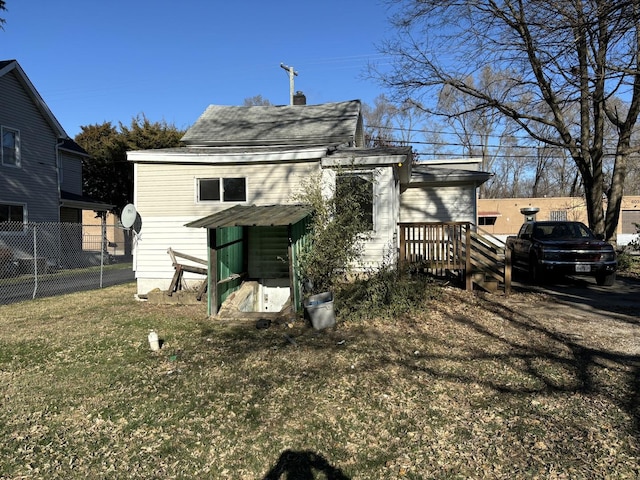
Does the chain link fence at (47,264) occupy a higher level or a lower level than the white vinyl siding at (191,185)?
lower

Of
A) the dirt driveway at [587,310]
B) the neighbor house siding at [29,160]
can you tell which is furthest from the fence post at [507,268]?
the neighbor house siding at [29,160]

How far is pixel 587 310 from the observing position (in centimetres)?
795

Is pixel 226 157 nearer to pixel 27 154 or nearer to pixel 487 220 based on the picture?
pixel 27 154

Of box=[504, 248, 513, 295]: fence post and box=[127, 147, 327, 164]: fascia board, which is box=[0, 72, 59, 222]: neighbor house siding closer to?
box=[127, 147, 327, 164]: fascia board

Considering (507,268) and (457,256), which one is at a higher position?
(457,256)

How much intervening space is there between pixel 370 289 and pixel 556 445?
4.19m

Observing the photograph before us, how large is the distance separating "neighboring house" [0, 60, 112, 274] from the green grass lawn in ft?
37.5

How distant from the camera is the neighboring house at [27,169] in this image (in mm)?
15898

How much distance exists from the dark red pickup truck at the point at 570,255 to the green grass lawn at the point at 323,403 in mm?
4468

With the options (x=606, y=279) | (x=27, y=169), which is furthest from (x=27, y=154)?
(x=606, y=279)

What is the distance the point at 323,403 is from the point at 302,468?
1017 mm

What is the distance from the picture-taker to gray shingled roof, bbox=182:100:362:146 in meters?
12.8

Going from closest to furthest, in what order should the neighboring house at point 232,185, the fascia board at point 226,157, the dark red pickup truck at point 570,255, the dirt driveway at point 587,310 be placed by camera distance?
1. the dirt driveway at point 587,310
2. the neighboring house at point 232,185
3. the fascia board at point 226,157
4. the dark red pickup truck at point 570,255

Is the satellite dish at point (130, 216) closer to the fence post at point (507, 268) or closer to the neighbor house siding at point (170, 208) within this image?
the neighbor house siding at point (170, 208)
